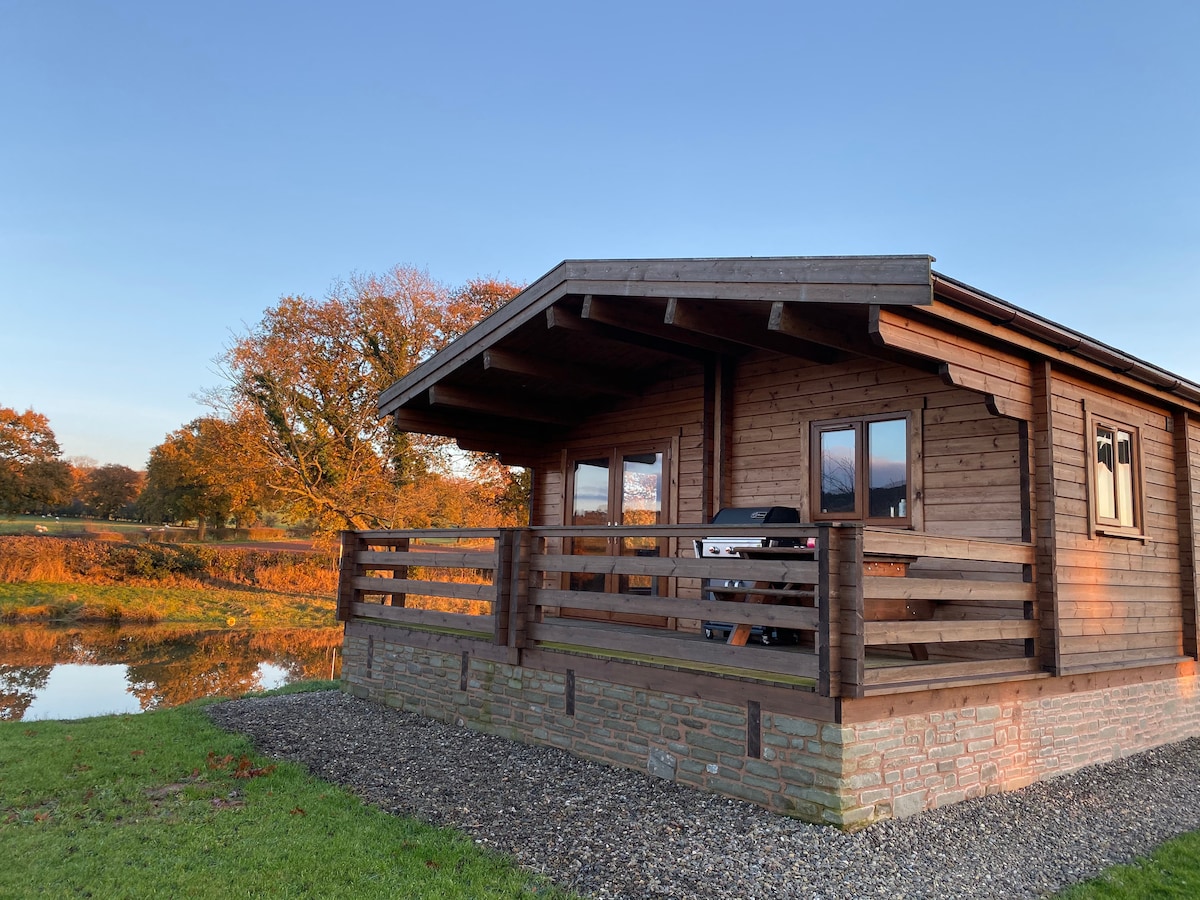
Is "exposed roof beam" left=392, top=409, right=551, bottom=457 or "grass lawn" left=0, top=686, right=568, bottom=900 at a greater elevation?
"exposed roof beam" left=392, top=409, right=551, bottom=457

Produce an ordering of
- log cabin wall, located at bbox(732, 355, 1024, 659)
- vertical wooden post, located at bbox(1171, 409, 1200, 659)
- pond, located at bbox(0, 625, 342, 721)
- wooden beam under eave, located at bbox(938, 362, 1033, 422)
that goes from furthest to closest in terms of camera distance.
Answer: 1. pond, located at bbox(0, 625, 342, 721)
2. vertical wooden post, located at bbox(1171, 409, 1200, 659)
3. log cabin wall, located at bbox(732, 355, 1024, 659)
4. wooden beam under eave, located at bbox(938, 362, 1033, 422)

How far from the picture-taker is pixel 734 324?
6.58 meters

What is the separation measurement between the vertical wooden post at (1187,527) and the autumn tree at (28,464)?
3751cm

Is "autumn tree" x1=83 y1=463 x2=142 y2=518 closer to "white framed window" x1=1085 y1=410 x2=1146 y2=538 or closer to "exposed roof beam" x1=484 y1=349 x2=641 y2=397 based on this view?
"exposed roof beam" x1=484 y1=349 x2=641 y2=397

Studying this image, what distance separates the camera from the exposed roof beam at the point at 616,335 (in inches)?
276

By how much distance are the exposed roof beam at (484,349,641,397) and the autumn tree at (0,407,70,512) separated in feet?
107

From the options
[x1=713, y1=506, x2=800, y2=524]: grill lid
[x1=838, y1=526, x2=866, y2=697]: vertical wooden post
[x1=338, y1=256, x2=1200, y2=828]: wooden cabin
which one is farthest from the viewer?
[x1=713, y1=506, x2=800, y2=524]: grill lid

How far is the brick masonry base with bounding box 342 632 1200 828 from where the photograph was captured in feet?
15.3

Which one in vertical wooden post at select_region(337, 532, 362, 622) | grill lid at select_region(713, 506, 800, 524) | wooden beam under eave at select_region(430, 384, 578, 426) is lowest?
vertical wooden post at select_region(337, 532, 362, 622)

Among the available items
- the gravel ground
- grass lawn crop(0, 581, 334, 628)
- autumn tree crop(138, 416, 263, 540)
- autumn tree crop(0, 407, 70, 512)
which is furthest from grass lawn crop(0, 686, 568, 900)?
autumn tree crop(0, 407, 70, 512)

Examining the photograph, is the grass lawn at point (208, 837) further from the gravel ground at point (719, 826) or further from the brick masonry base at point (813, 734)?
the brick masonry base at point (813, 734)

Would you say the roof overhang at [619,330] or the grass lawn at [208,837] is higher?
the roof overhang at [619,330]

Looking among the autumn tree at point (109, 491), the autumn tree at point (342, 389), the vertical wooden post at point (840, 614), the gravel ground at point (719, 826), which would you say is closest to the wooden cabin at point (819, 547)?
the vertical wooden post at point (840, 614)

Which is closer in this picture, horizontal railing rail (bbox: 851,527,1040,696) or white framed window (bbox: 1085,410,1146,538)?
horizontal railing rail (bbox: 851,527,1040,696)
